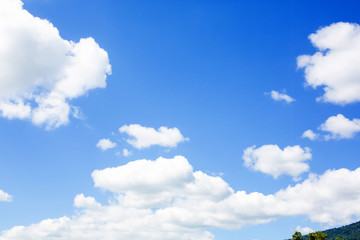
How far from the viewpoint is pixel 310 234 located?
7375 centimetres
